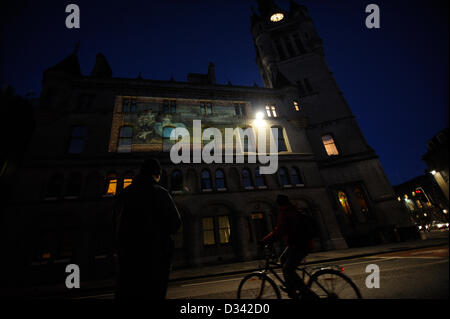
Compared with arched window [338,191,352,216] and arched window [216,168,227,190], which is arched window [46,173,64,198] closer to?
arched window [216,168,227,190]

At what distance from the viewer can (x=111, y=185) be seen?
13.6 metres

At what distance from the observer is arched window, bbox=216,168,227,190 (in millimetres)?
15398

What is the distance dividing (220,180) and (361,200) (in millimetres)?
13182

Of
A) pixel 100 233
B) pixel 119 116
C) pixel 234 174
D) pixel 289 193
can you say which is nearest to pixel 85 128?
pixel 119 116

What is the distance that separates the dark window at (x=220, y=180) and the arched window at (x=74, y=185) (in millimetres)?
10280

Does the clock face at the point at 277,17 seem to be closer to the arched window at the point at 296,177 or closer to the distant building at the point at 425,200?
the arched window at the point at 296,177

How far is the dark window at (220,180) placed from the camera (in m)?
15.4

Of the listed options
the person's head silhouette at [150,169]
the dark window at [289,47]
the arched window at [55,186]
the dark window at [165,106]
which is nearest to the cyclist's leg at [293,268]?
the person's head silhouette at [150,169]

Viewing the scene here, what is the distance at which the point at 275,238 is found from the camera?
387 centimetres

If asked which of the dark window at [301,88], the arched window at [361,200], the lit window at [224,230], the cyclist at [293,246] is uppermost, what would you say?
the dark window at [301,88]

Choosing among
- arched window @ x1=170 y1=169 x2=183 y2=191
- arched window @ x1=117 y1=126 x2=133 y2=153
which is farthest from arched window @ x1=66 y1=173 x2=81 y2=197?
arched window @ x1=170 y1=169 x2=183 y2=191

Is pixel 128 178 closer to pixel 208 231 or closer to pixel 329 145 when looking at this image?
pixel 208 231

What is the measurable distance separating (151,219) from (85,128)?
56.4ft

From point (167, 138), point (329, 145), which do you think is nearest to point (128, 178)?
point (167, 138)
